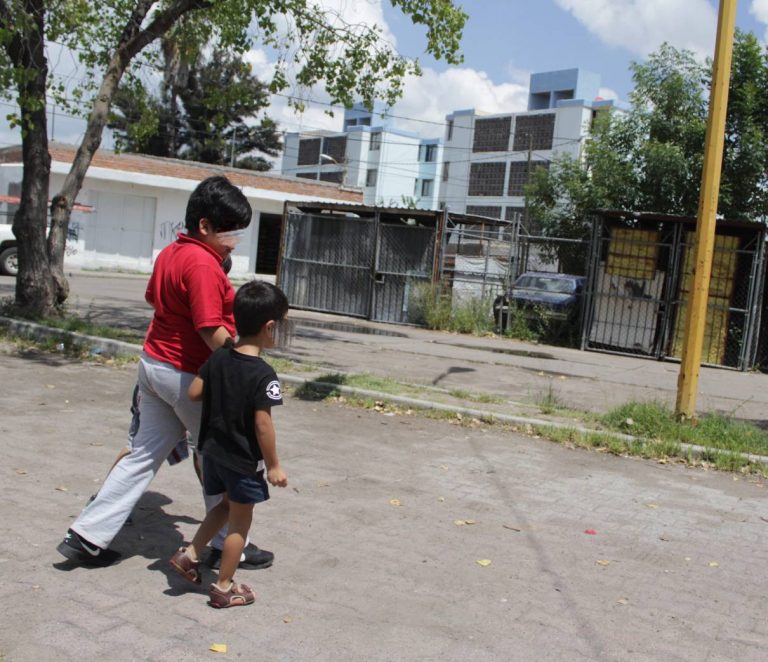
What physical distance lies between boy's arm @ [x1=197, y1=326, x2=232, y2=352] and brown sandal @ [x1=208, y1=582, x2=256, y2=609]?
1.03 m

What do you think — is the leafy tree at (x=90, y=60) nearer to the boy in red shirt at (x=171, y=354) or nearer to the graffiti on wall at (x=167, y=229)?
the boy in red shirt at (x=171, y=354)

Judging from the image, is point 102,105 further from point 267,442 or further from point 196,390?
point 267,442

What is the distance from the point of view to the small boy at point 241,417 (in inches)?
144

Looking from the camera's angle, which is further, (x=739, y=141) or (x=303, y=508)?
(x=739, y=141)

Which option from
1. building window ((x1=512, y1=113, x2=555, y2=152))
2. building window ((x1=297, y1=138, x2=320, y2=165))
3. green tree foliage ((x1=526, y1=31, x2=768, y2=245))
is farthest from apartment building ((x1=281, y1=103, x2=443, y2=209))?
green tree foliage ((x1=526, y1=31, x2=768, y2=245))

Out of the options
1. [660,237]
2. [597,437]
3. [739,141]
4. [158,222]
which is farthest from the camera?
[158,222]

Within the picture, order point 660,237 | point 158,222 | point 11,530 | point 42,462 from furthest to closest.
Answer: point 158,222, point 660,237, point 42,462, point 11,530

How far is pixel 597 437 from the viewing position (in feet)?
25.8

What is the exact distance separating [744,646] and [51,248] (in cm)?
1145

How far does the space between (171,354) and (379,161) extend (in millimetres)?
82310

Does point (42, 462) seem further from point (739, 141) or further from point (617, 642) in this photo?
point (739, 141)

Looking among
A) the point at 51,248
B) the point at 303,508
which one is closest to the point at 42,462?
the point at 303,508

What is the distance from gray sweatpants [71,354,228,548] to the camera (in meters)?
3.99

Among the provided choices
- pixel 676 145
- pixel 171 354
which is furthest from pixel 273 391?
pixel 676 145
